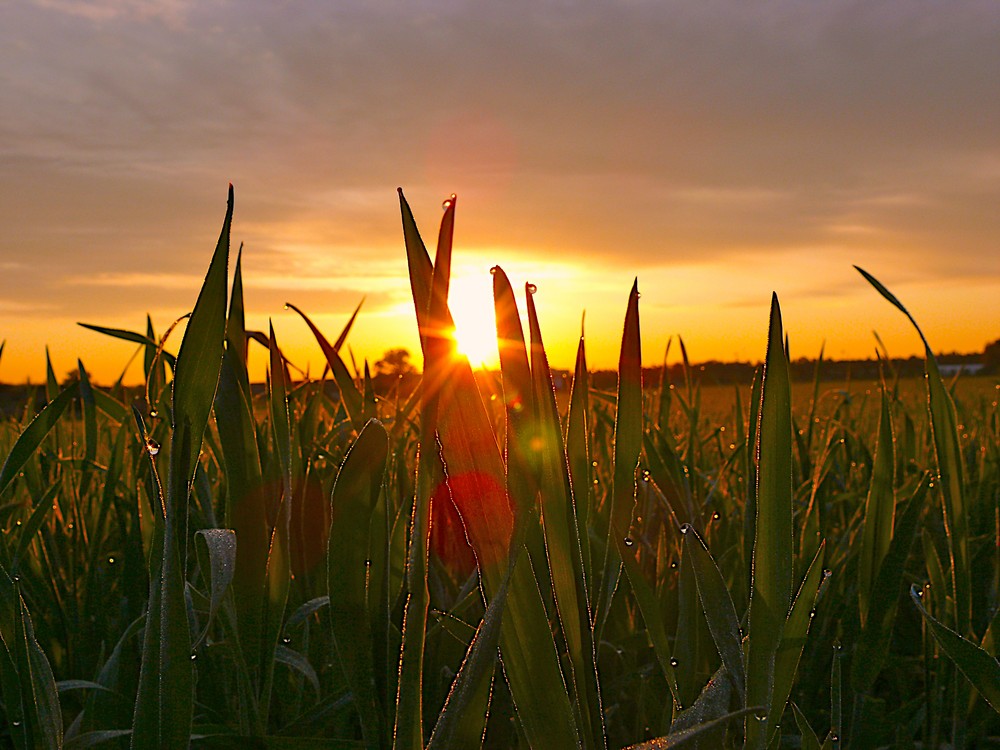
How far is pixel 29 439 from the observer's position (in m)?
0.87

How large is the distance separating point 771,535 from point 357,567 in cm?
30

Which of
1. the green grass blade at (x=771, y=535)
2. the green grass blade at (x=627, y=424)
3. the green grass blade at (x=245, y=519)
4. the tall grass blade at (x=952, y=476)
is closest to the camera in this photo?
the green grass blade at (x=771, y=535)

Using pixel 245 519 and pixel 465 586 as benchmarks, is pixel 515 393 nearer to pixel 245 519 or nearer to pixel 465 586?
pixel 245 519

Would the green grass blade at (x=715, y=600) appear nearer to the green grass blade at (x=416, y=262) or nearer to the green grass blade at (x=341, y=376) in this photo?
the green grass blade at (x=416, y=262)

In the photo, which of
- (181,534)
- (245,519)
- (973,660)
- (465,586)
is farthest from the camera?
(465,586)

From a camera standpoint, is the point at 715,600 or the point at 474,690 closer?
the point at 474,690

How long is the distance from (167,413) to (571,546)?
0.62 meters

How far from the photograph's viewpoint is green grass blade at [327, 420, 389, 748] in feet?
1.97

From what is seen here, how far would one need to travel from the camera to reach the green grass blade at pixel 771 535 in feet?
2.10

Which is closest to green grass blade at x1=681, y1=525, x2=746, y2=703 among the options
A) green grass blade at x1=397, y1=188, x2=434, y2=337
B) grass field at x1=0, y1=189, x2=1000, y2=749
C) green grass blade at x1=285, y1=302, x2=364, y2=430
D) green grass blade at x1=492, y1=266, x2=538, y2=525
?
grass field at x1=0, y1=189, x2=1000, y2=749

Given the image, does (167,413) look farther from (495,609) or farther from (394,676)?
(495,609)

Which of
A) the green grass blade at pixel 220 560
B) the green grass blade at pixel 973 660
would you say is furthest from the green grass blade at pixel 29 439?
the green grass blade at pixel 973 660

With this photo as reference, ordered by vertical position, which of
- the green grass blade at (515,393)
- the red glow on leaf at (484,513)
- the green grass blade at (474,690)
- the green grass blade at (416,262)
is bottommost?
the green grass blade at (474,690)

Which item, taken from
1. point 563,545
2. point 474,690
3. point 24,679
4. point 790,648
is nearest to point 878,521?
point 790,648
